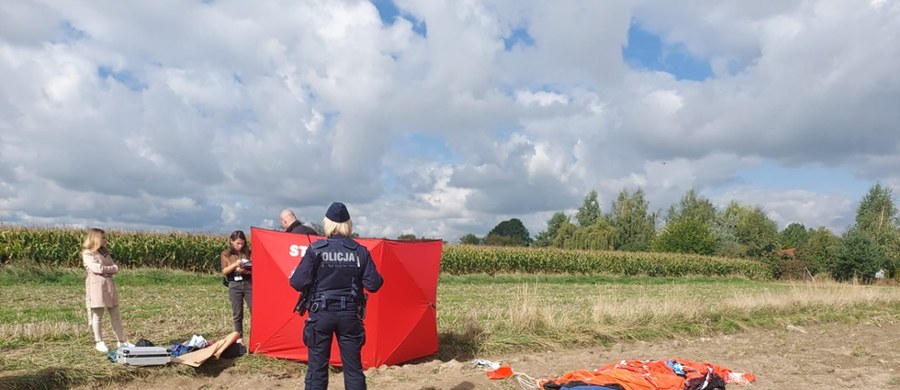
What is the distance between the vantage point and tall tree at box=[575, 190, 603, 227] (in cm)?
9019

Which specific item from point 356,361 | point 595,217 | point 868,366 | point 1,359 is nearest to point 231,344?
point 1,359

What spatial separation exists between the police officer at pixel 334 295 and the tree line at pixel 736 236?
117 ft

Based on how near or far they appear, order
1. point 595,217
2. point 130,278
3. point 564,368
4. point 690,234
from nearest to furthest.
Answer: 1. point 564,368
2. point 130,278
3. point 690,234
4. point 595,217

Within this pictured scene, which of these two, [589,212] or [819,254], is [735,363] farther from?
Result: [589,212]

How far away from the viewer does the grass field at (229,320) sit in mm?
7816

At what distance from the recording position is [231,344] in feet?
27.2

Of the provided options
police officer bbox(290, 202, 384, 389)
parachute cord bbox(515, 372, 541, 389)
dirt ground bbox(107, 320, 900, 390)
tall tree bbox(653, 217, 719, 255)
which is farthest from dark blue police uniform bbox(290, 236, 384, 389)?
tall tree bbox(653, 217, 719, 255)

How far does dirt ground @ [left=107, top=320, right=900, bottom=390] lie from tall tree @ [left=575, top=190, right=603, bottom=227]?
76.1m

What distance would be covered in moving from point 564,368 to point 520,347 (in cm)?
142

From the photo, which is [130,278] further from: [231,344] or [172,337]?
[231,344]

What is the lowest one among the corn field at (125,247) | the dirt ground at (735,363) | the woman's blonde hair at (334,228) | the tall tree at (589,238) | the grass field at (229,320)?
the dirt ground at (735,363)

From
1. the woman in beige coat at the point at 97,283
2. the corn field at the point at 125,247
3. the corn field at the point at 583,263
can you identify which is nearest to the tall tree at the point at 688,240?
the corn field at the point at 583,263

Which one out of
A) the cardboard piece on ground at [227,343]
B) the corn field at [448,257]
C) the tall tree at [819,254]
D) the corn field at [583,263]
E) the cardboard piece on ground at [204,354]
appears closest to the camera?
the cardboard piece on ground at [204,354]

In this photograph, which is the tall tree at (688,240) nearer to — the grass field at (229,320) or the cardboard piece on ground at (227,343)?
the grass field at (229,320)
